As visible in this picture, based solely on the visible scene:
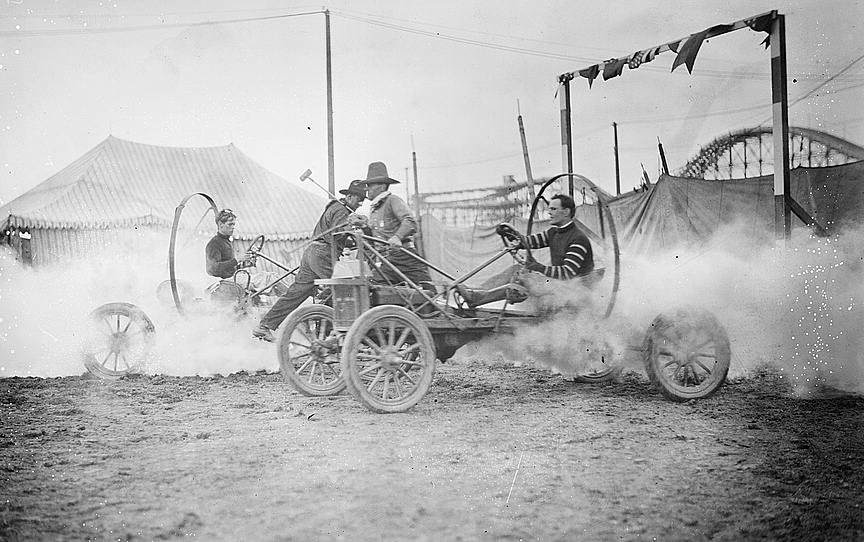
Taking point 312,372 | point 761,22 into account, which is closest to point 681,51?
point 761,22

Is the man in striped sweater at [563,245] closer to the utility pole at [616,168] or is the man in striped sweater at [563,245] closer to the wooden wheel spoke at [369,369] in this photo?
the utility pole at [616,168]

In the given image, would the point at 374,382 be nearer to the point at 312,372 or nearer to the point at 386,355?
the point at 386,355

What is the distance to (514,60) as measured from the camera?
362 centimetres

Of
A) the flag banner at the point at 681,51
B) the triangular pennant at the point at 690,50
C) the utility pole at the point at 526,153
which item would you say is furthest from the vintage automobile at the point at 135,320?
the triangular pennant at the point at 690,50

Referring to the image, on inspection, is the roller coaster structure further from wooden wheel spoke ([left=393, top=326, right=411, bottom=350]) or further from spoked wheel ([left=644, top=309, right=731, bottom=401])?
wooden wheel spoke ([left=393, top=326, right=411, bottom=350])

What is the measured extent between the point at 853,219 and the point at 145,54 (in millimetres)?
3952

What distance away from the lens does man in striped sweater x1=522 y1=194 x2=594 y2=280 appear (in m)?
3.67

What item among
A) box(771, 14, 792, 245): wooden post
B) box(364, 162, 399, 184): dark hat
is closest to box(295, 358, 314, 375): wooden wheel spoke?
box(364, 162, 399, 184): dark hat

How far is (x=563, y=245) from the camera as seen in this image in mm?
3840

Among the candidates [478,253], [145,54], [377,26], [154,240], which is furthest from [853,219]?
[154,240]

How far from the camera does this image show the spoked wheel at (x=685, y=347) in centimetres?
346

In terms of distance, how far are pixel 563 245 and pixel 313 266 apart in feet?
5.57

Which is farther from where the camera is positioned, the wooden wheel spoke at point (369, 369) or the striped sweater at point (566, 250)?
the striped sweater at point (566, 250)

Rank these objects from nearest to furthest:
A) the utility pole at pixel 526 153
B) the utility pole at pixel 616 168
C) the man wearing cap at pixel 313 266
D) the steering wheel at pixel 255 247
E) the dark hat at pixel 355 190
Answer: the utility pole at pixel 616 168 < the utility pole at pixel 526 153 < the man wearing cap at pixel 313 266 < the dark hat at pixel 355 190 < the steering wheel at pixel 255 247
